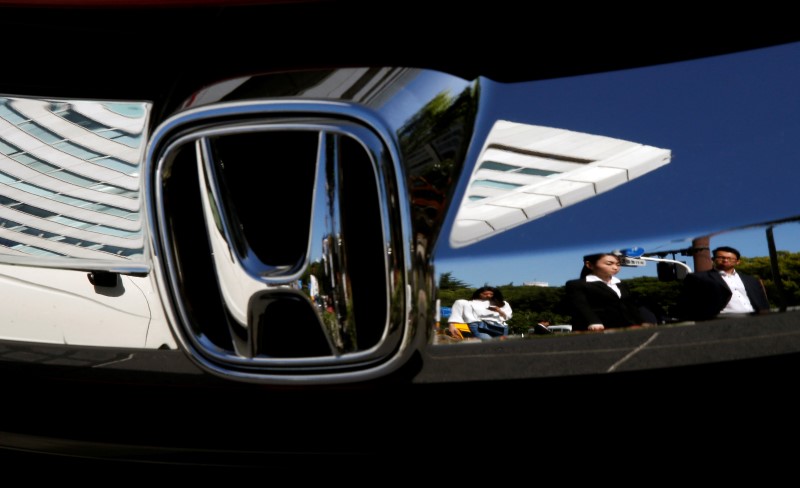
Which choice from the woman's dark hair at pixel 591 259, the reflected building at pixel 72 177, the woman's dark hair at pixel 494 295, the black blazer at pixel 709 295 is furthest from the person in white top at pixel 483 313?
the reflected building at pixel 72 177

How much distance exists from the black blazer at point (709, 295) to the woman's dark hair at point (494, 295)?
0.25m

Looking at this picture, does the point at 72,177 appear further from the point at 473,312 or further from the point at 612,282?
the point at 612,282

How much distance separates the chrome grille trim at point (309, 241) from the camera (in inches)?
40.1

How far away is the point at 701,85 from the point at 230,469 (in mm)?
952

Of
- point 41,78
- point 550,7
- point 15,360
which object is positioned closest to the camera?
point 550,7

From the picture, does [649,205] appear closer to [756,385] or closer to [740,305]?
[740,305]

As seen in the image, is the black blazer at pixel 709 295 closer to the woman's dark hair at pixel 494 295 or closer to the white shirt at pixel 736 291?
the white shirt at pixel 736 291

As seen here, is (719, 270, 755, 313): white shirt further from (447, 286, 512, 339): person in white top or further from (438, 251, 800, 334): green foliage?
(447, 286, 512, 339): person in white top

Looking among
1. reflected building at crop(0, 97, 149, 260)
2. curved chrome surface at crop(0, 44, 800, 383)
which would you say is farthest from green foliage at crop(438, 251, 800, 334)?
reflected building at crop(0, 97, 149, 260)

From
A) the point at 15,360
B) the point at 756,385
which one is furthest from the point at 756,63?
the point at 15,360

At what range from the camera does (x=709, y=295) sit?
39.8 inches

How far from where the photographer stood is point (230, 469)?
4.06 feet

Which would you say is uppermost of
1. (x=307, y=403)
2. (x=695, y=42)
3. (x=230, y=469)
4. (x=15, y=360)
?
(x=695, y=42)

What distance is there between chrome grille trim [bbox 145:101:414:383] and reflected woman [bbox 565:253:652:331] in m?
0.24
